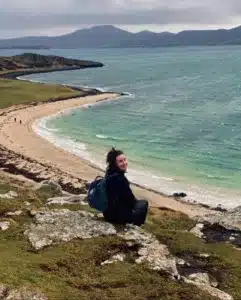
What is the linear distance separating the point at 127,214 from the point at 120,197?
2.55 ft

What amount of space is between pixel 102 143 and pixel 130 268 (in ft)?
178

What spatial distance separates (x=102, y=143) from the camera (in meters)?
67.5

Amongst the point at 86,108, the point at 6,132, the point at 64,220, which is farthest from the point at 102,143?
the point at 64,220

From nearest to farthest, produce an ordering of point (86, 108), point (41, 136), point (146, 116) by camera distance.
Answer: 1. point (41, 136)
2. point (146, 116)
3. point (86, 108)

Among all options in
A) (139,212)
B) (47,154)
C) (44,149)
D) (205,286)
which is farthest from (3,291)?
(44,149)

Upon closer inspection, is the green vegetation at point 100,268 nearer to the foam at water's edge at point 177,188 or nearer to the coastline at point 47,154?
the coastline at point 47,154

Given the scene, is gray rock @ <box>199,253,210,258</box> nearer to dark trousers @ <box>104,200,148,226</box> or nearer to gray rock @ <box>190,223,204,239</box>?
dark trousers @ <box>104,200,148,226</box>

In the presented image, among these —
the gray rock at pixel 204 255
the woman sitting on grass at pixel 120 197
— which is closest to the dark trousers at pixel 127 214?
the woman sitting on grass at pixel 120 197

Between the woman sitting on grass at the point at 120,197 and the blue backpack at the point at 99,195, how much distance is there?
0.14 m

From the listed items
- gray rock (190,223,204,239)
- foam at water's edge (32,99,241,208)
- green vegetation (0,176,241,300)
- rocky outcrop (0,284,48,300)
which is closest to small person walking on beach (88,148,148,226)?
green vegetation (0,176,241,300)

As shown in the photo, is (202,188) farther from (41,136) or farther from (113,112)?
(113,112)

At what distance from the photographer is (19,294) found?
1132cm

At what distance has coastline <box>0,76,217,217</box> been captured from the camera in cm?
4012

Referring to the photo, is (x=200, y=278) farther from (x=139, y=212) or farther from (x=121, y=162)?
(x=121, y=162)
